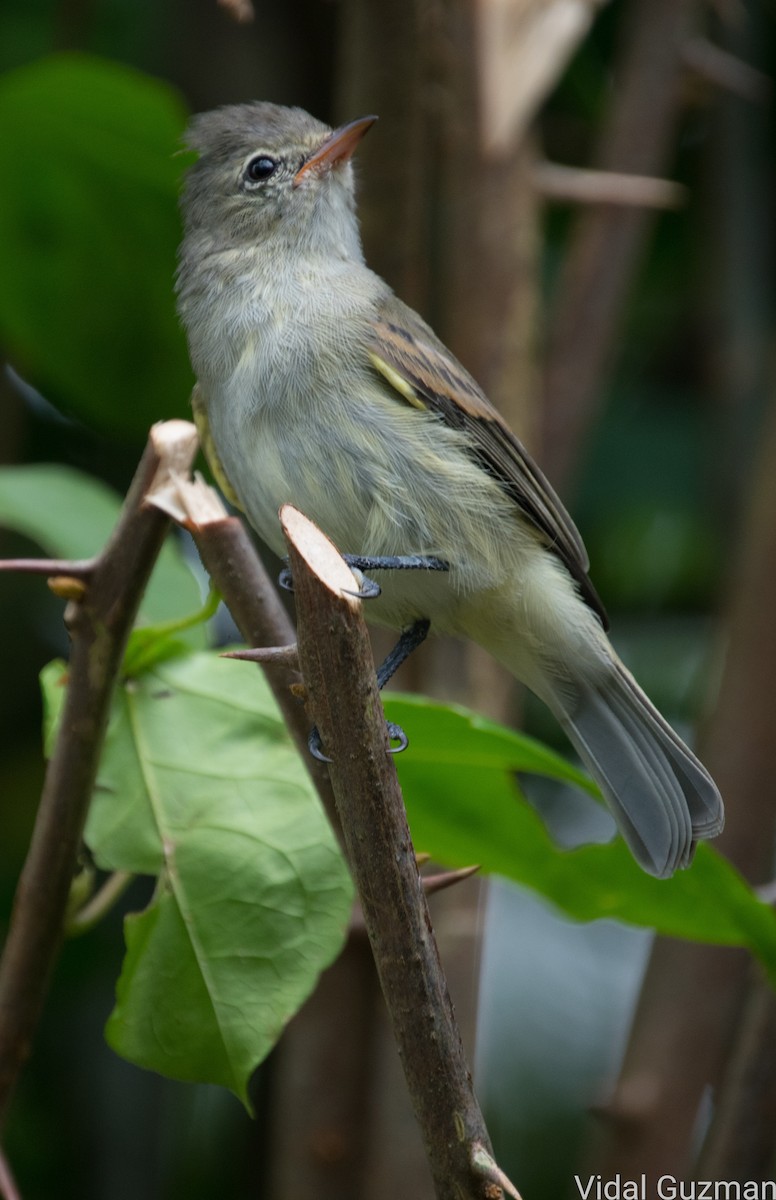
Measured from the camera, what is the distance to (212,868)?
1.89 m

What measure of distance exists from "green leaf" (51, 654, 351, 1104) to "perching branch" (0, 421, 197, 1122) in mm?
124

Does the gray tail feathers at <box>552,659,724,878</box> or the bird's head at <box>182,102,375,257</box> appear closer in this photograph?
the gray tail feathers at <box>552,659,724,878</box>

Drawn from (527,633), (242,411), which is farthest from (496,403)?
(242,411)

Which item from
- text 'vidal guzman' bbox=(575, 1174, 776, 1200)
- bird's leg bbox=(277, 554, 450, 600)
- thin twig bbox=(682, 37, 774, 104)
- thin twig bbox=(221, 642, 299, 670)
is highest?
thin twig bbox=(682, 37, 774, 104)

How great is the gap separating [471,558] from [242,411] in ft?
1.59

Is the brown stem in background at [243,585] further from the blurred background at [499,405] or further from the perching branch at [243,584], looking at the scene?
the blurred background at [499,405]

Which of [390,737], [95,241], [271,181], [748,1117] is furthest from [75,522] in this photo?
[748,1117]

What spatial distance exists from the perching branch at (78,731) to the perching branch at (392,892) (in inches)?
14.7

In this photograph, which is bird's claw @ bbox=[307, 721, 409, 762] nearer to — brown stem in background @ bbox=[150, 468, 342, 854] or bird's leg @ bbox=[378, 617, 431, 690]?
brown stem in background @ bbox=[150, 468, 342, 854]

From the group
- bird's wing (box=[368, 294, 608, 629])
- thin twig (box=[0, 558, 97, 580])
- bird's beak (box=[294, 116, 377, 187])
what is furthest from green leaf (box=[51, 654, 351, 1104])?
bird's beak (box=[294, 116, 377, 187])

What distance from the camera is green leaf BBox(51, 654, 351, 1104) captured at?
1833 millimetres

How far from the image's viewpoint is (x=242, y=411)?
7.66ft

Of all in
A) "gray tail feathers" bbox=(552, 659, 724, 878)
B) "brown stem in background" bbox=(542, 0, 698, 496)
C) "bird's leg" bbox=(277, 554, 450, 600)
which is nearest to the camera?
"bird's leg" bbox=(277, 554, 450, 600)

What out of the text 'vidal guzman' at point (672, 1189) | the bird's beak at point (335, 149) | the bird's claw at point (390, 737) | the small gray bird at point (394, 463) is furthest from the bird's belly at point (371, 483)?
the text 'vidal guzman' at point (672, 1189)
